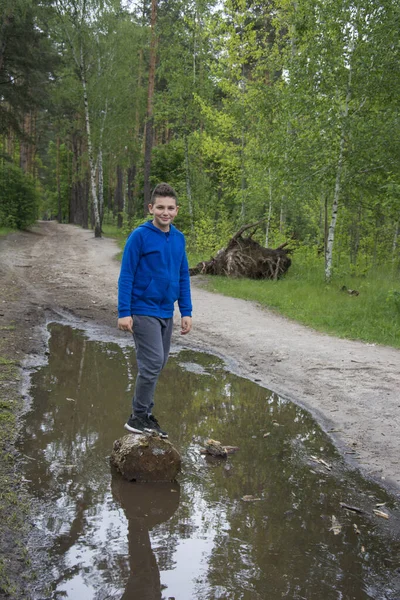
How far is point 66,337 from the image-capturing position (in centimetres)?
816

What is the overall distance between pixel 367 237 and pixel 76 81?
19534 mm

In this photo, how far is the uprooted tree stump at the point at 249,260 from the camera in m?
15.4

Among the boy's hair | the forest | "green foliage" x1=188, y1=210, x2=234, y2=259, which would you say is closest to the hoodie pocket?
the boy's hair

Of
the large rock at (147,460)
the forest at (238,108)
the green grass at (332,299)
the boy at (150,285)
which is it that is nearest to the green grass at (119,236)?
the forest at (238,108)

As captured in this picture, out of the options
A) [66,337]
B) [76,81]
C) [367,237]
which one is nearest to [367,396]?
[66,337]

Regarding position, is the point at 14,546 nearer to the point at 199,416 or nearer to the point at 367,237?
the point at 199,416

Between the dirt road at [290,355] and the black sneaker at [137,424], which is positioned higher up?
the black sneaker at [137,424]

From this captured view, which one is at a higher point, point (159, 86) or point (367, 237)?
point (159, 86)

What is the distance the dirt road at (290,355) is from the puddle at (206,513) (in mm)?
355

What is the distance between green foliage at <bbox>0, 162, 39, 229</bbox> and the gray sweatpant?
26.9m

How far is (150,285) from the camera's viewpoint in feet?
13.3

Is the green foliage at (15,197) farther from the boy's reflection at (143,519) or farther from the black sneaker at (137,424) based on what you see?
the boy's reflection at (143,519)

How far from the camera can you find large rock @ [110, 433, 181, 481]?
3705mm

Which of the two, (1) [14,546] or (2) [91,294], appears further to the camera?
(2) [91,294]
